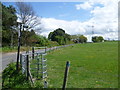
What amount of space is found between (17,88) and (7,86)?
733mm

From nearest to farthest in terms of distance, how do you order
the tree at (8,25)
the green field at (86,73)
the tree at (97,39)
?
the green field at (86,73), the tree at (8,25), the tree at (97,39)

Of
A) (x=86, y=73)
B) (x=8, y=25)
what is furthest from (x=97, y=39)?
(x=86, y=73)

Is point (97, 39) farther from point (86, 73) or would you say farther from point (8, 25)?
point (86, 73)

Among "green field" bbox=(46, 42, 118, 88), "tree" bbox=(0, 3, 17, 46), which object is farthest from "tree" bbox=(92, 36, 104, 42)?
"green field" bbox=(46, 42, 118, 88)

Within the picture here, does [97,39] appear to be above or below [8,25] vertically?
below

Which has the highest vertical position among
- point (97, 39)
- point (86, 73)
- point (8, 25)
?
point (8, 25)

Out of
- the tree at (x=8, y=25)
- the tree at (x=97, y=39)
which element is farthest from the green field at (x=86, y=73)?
the tree at (x=97, y=39)

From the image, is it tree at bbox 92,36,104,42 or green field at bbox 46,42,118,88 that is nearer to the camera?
green field at bbox 46,42,118,88

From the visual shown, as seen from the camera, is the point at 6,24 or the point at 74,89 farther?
the point at 6,24

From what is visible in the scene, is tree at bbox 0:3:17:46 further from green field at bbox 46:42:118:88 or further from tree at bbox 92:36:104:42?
tree at bbox 92:36:104:42

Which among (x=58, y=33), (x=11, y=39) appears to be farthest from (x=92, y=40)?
(x=11, y=39)

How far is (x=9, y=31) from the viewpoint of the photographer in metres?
48.3

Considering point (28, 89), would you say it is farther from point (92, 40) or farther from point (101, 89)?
point (92, 40)

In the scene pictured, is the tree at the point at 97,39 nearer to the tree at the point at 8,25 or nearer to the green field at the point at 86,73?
the tree at the point at 8,25
